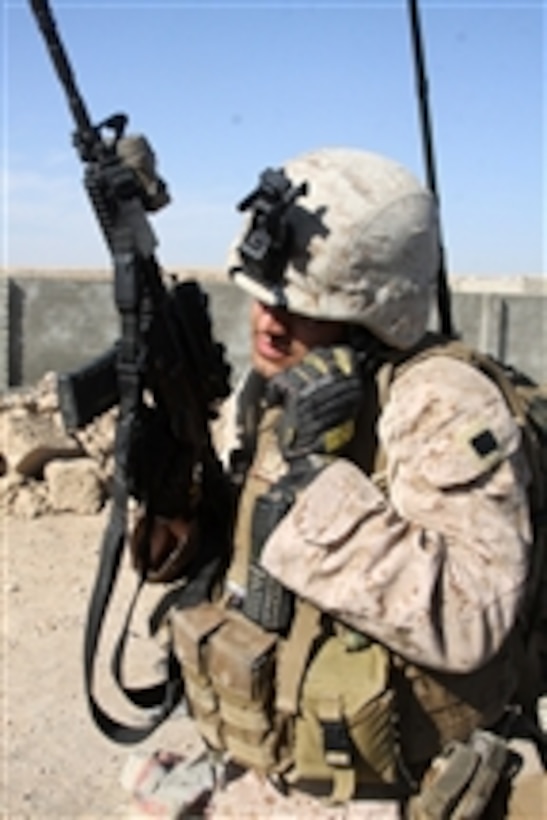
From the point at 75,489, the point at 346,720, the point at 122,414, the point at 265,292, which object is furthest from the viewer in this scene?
the point at 75,489

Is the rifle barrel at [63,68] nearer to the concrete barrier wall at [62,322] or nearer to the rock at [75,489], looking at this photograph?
the rock at [75,489]

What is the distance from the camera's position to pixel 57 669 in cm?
546

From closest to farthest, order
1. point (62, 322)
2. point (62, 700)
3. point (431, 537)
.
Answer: point (431, 537)
point (62, 700)
point (62, 322)

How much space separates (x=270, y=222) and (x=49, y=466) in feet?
20.1

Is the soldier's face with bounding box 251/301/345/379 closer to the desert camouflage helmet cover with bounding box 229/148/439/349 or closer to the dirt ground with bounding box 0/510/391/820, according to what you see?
the desert camouflage helmet cover with bounding box 229/148/439/349

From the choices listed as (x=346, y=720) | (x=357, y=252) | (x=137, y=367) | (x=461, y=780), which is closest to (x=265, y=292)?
(x=357, y=252)

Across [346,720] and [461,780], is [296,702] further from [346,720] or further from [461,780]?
[461,780]

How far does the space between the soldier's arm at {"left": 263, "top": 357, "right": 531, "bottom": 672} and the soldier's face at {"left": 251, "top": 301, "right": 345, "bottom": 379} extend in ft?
1.11

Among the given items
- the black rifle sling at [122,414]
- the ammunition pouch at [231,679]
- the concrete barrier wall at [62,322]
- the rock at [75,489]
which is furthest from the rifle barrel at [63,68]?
the concrete barrier wall at [62,322]

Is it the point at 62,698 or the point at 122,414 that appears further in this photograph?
the point at 62,698

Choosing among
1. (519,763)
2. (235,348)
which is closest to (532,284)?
(235,348)

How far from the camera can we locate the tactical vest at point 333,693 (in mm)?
2168

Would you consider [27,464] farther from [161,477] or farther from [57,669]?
[161,477]

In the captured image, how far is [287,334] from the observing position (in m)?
2.39
